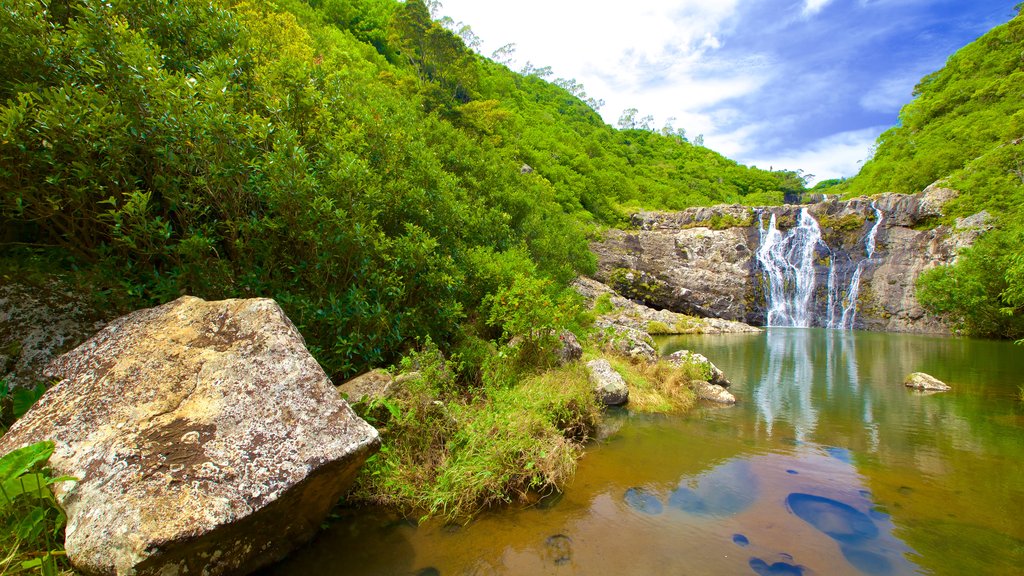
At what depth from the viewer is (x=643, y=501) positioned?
230 inches

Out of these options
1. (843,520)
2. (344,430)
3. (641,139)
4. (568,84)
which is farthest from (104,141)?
(568,84)

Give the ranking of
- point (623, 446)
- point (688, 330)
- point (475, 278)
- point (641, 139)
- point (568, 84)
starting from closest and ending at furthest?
point (623, 446) < point (475, 278) < point (688, 330) < point (641, 139) < point (568, 84)

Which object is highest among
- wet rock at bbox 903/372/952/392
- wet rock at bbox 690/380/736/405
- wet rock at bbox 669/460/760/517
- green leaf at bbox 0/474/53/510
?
green leaf at bbox 0/474/53/510

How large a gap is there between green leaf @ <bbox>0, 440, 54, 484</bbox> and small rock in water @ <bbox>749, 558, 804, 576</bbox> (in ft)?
21.5

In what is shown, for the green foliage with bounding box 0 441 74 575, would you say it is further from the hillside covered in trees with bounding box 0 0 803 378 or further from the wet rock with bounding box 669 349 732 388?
the wet rock with bounding box 669 349 732 388

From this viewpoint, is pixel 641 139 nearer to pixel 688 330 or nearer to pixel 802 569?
pixel 688 330

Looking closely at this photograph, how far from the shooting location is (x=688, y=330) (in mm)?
33500

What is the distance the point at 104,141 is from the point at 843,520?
10.1 metres

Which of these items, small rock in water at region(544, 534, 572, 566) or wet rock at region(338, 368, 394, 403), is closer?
small rock in water at region(544, 534, 572, 566)

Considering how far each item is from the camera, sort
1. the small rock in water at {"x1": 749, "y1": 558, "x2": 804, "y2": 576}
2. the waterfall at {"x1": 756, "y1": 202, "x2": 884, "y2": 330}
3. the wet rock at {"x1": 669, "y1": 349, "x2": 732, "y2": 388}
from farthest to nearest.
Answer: the waterfall at {"x1": 756, "y1": 202, "x2": 884, "y2": 330}, the wet rock at {"x1": 669, "y1": 349, "x2": 732, "y2": 388}, the small rock in water at {"x1": 749, "y1": 558, "x2": 804, "y2": 576}

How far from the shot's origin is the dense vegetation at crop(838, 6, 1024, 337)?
83.2 ft

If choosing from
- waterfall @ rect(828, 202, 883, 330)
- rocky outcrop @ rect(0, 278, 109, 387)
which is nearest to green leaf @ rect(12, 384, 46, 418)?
rocky outcrop @ rect(0, 278, 109, 387)

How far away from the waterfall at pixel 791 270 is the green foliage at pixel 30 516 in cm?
4694

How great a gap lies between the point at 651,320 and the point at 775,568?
1209 inches
